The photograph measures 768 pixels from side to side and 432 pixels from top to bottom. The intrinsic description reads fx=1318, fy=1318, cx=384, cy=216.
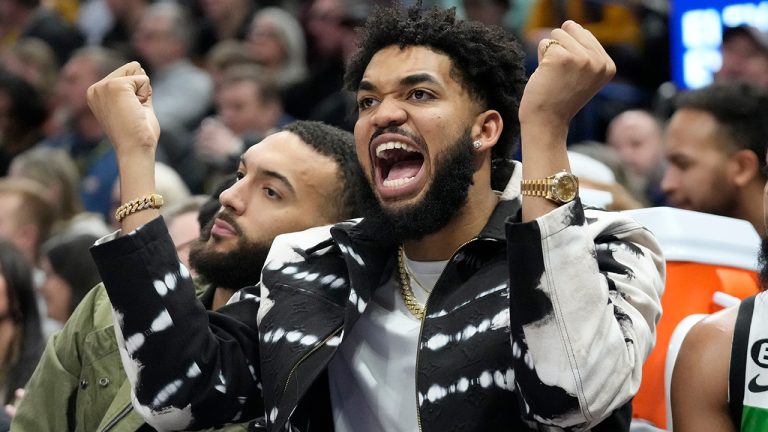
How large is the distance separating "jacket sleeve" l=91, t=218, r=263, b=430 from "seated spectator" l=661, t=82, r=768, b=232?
2.06 meters

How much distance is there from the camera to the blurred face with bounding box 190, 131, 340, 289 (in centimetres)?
369

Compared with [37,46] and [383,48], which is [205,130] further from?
[383,48]

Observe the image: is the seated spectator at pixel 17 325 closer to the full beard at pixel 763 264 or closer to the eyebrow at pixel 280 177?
the eyebrow at pixel 280 177

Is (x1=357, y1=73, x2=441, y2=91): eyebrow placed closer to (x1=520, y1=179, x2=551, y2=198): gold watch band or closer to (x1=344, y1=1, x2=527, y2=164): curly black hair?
(x1=344, y1=1, x2=527, y2=164): curly black hair

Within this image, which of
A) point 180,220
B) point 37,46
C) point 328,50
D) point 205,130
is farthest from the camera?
point 37,46

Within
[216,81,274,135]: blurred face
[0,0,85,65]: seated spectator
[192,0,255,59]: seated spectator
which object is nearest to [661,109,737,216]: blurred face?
[216,81,274,135]: blurred face

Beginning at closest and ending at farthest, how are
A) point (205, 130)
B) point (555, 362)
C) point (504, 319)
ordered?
1. point (555, 362)
2. point (504, 319)
3. point (205, 130)

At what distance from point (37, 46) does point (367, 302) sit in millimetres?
7017

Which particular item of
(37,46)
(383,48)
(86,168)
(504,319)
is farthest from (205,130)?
(504,319)

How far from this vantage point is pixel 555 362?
103 inches

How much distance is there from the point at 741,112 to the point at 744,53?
201cm

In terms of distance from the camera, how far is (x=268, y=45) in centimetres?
845

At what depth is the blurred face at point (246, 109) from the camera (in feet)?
25.1

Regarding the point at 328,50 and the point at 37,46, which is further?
the point at 37,46
